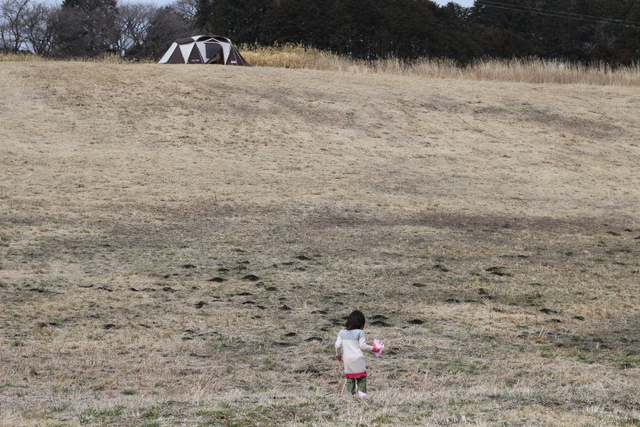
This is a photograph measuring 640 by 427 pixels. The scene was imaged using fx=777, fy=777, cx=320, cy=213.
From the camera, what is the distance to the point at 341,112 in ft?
74.7

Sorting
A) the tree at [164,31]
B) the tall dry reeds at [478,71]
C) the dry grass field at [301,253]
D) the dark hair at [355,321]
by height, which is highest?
the tree at [164,31]

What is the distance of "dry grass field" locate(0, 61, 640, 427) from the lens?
5.66m

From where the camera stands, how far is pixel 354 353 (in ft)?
18.3

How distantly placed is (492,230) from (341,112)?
10.4 m

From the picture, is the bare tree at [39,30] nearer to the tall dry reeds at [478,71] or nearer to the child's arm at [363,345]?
the tall dry reeds at [478,71]

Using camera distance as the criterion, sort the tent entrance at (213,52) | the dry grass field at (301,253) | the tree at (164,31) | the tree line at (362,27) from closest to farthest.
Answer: the dry grass field at (301,253) < the tent entrance at (213,52) < the tree line at (362,27) < the tree at (164,31)

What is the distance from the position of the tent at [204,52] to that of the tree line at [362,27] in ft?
60.5

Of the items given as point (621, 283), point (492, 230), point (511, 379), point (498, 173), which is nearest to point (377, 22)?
point (498, 173)

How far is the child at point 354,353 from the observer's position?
18.2ft

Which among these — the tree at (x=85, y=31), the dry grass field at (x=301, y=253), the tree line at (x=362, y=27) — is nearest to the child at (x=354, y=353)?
the dry grass field at (x=301, y=253)

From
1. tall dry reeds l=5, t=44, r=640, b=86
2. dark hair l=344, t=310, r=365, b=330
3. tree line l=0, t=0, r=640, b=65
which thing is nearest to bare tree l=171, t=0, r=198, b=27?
tree line l=0, t=0, r=640, b=65

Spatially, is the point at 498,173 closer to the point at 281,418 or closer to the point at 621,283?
the point at 621,283

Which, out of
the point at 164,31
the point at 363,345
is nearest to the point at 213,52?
the point at 363,345

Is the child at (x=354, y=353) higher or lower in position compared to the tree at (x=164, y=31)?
lower
